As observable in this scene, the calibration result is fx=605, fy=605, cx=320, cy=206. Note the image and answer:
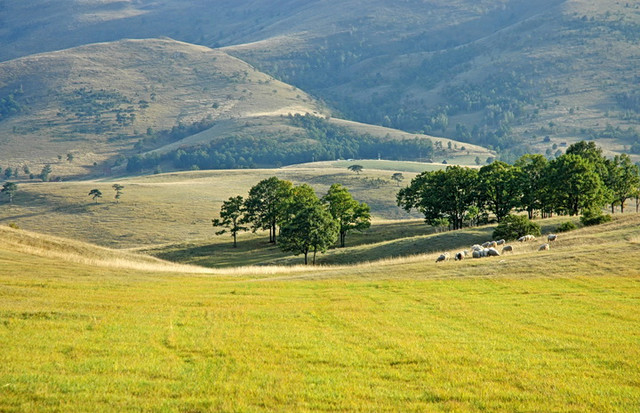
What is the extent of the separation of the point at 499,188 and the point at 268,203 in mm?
45686

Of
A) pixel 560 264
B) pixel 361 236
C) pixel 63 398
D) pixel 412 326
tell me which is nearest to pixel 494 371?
pixel 412 326

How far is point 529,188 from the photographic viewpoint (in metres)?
105

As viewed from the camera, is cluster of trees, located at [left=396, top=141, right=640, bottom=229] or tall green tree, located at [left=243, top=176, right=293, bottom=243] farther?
tall green tree, located at [left=243, top=176, right=293, bottom=243]

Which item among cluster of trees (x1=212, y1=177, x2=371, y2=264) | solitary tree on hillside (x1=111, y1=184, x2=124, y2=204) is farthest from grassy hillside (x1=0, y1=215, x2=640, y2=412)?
solitary tree on hillside (x1=111, y1=184, x2=124, y2=204)

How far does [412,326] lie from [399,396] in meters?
9.91

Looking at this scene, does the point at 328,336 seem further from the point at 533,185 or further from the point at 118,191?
the point at 118,191

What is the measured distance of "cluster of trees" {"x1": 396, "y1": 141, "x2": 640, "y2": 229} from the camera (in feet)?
312

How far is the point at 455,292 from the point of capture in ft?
123

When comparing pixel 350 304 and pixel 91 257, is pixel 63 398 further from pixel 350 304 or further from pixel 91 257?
pixel 91 257

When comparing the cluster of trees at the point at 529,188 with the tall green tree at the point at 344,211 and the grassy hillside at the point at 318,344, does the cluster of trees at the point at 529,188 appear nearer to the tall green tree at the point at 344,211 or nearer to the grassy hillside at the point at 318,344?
the tall green tree at the point at 344,211

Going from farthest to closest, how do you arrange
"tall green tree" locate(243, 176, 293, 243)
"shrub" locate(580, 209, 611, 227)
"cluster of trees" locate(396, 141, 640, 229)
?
"tall green tree" locate(243, 176, 293, 243), "cluster of trees" locate(396, 141, 640, 229), "shrub" locate(580, 209, 611, 227)

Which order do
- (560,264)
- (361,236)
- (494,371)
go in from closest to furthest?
(494,371) → (560,264) → (361,236)

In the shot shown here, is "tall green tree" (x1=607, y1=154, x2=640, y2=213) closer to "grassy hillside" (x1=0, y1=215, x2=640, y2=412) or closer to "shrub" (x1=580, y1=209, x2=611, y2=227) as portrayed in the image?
"shrub" (x1=580, y1=209, x2=611, y2=227)

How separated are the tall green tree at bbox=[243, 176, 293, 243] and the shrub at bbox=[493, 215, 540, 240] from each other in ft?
167
